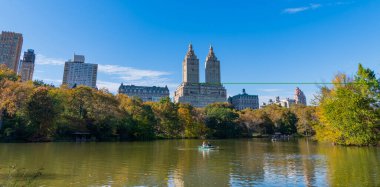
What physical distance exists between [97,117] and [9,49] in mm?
115708

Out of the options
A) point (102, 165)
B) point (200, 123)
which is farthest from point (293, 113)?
point (102, 165)

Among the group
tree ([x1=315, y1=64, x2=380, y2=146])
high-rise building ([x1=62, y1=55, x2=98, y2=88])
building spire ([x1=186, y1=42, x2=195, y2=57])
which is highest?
building spire ([x1=186, y1=42, x2=195, y2=57])

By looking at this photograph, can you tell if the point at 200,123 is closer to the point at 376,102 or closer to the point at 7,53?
the point at 376,102

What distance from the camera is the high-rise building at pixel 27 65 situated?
164m

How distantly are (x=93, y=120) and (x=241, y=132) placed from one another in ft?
154

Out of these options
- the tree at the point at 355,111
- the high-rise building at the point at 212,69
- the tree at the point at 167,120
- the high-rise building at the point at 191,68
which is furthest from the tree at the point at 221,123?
the high-rise building at the point at 212,69

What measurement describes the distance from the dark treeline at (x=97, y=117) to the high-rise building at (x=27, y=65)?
116m

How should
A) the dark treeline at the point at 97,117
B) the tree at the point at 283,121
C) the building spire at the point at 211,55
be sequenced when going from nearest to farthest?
the dark treeline at the point at 97,117, the tree at the point at 283,121, the building spire at the point at 211,55

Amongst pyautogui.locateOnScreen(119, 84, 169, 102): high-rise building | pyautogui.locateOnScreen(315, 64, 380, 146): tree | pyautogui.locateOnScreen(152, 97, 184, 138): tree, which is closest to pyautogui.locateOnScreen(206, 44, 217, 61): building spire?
pyautogui.locateOnScreen(119, 84, 169, 102): high-rise building

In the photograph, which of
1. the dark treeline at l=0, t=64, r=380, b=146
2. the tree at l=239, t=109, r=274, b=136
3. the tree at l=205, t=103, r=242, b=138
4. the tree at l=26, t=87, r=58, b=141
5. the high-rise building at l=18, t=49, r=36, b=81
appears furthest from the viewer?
the high-rise building at l=18, t=49, r=36, b=81

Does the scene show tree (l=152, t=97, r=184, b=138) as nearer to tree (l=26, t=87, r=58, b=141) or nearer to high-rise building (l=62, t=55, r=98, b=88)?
tree (l=26, t=87, r=58, b=141)

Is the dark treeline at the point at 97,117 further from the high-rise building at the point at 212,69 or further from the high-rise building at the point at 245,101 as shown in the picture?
the high-rise building at the point at 245,101

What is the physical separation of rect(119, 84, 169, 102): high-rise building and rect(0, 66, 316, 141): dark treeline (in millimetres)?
104014

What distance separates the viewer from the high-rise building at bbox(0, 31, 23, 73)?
142 metres
